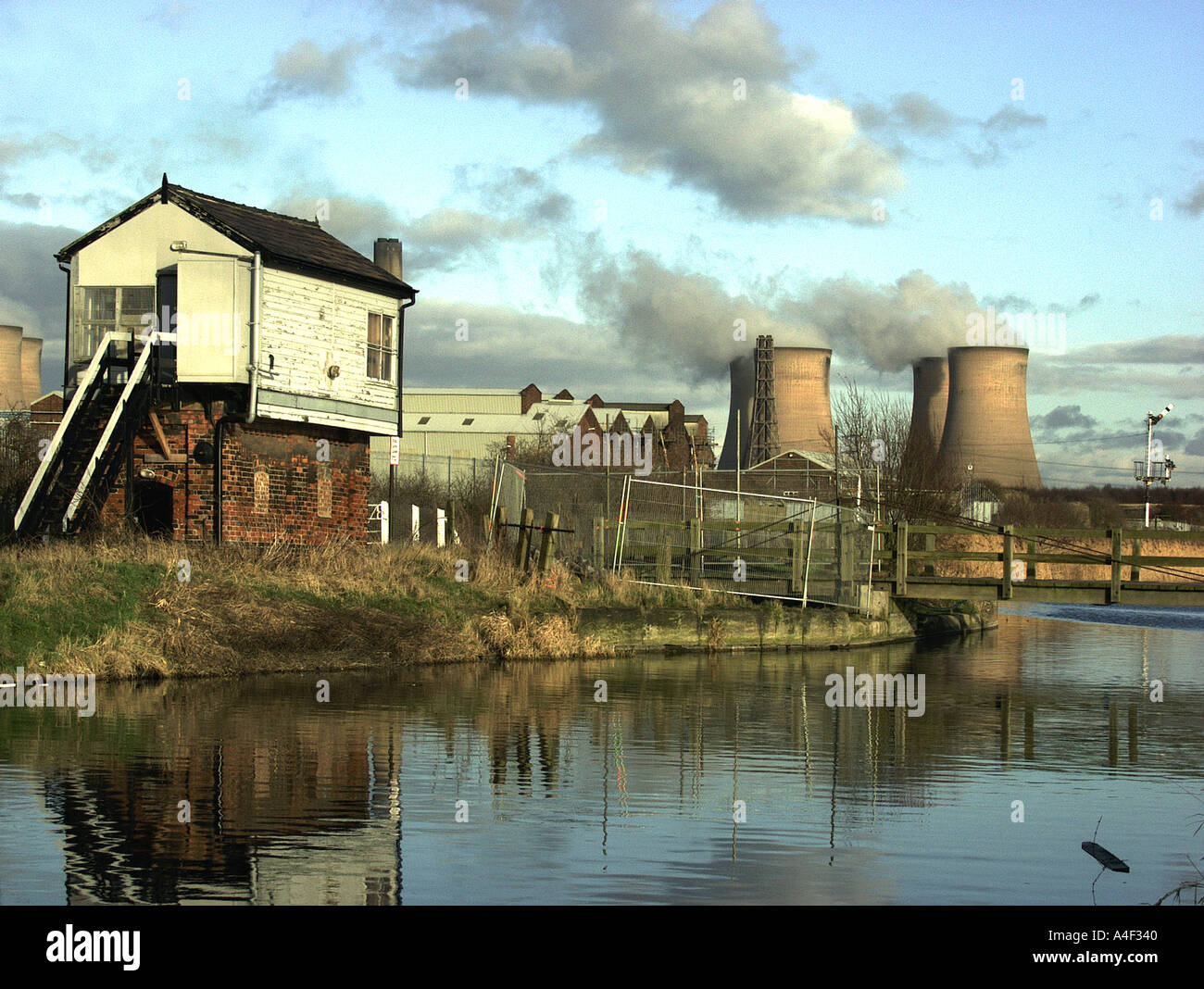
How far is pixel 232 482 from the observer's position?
26.9 metres

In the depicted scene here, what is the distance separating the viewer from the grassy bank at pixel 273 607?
1786 cm

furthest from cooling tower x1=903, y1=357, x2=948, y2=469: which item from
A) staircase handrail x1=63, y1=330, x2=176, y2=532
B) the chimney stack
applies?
staircase handrail x1=63, y1=330, x2=176, y2=532

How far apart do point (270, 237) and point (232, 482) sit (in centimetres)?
521

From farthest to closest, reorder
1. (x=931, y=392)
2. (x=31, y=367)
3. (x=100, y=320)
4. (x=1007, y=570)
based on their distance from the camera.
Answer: (x=31, y=367), (x=931, y=392), (x=100, y=320), (x=1007, y=570)

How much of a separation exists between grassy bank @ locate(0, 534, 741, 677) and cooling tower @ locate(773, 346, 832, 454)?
59056mm

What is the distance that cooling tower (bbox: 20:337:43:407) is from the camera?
10131 cm

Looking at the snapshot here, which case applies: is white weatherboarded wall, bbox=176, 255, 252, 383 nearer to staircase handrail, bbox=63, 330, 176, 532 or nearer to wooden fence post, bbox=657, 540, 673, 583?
staircase handrail, bbox=63, 330, 176, 532

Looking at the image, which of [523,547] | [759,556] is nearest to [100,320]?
→ [523,547]

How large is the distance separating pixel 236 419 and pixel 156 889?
20638 millimetres

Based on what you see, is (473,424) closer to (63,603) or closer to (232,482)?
(232,482)

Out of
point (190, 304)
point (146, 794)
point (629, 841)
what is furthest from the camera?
point (190, 304)

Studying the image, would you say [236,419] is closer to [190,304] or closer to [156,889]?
[190,304]
